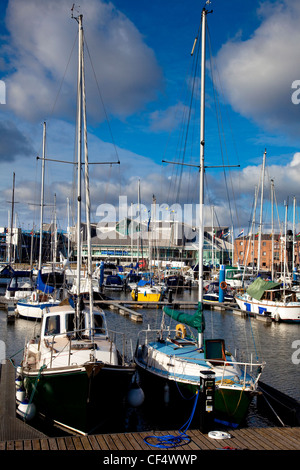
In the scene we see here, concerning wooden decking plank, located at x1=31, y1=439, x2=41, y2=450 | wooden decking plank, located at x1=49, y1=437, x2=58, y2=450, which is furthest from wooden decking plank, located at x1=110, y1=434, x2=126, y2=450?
wooden decking plank, located at x1=31, y1=439, x2=41, y2=450

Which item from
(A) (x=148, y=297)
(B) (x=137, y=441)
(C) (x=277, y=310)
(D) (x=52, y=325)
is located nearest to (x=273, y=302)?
(C) (x=277, y=310)

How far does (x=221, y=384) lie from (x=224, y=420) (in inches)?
→ 46.0

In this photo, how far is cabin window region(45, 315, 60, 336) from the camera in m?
17.1

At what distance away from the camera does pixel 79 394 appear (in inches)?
498

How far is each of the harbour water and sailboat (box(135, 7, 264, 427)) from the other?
124cm

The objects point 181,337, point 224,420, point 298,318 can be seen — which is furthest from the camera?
point 298,318

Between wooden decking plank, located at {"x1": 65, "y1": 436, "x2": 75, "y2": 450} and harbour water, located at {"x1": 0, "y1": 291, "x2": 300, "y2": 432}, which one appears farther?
harbour water, located at {"x1": 0, "y1": 291, "x2": 300, "y2": 432}

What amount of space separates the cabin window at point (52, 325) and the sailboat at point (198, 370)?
13.2 feet

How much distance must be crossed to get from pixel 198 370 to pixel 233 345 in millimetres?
14143

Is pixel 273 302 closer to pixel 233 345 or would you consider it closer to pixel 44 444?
pixel 233 345

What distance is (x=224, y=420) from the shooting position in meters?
13.4

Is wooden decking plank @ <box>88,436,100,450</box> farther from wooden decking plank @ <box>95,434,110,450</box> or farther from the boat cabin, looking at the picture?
the boat cabin

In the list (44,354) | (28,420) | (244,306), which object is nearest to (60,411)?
(28,420)
